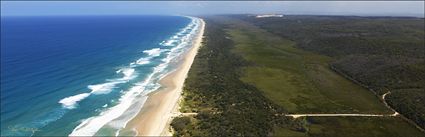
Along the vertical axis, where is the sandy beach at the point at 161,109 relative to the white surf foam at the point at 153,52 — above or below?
below

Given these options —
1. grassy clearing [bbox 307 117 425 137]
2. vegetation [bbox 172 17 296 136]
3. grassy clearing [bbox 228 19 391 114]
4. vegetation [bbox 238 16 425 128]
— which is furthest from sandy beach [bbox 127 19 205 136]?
vegetation [bbox 238 16 425 128]

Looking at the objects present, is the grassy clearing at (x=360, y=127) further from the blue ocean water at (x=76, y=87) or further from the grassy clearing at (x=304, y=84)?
the blue ocean water at (x=76, y=87)

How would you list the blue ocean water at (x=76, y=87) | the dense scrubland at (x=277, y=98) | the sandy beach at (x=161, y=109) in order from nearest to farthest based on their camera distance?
1. the dense scrubland at (x=277, y=98)
2. the sandy beach at (x=161, y=109)
3. the blue ocean water at (x=76, y=87)

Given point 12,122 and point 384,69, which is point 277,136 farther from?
point 384,69

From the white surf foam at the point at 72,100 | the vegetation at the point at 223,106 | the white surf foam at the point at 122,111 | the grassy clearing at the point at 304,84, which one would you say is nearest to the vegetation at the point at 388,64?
the grassy clearing at the point at 304,84

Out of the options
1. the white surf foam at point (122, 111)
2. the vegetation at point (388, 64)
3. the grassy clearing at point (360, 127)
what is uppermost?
the vegetation at point (388, 64)

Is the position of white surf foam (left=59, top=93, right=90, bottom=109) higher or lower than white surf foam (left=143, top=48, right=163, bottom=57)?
lower

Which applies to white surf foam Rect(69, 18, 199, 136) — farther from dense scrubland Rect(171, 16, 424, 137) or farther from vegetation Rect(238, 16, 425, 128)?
vegetation Rect(238, 16, 425, 128)
